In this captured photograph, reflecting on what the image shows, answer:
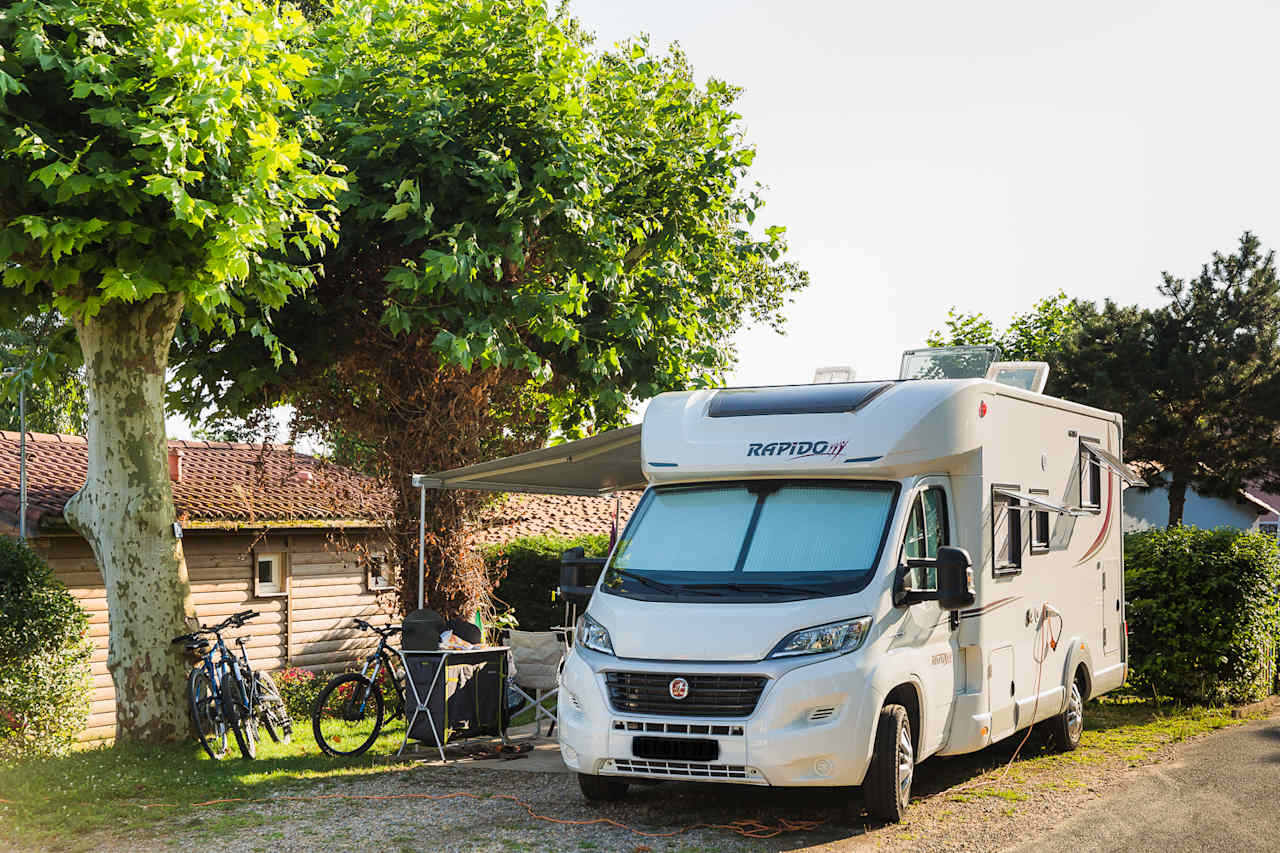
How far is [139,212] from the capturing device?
10055 millimetres

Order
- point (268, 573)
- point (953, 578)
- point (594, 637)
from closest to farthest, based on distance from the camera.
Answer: point (953, 578)
point (594, 637)
point (268, 573)

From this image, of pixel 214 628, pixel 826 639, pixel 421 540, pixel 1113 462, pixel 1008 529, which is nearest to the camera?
pixel 826 639

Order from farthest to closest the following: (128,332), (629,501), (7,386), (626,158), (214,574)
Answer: (629,501) < (214,574) < (626,158) < (7,386) < (128,332)

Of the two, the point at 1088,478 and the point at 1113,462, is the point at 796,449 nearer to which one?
the point at 1088,478

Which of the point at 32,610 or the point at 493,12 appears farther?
the point at 493,12

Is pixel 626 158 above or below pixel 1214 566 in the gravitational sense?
above

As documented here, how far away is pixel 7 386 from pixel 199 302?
4003mm

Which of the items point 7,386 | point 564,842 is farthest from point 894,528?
point 7,386

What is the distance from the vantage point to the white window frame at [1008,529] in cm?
881

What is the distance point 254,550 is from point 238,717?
9542 millimetres

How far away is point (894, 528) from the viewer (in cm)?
785

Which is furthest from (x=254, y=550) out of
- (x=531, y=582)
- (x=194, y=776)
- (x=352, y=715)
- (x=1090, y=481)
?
(x=1090, y=481)

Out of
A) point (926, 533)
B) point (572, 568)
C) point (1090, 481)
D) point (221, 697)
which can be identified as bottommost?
point (221, 697)

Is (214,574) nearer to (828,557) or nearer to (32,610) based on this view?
(32,610)
